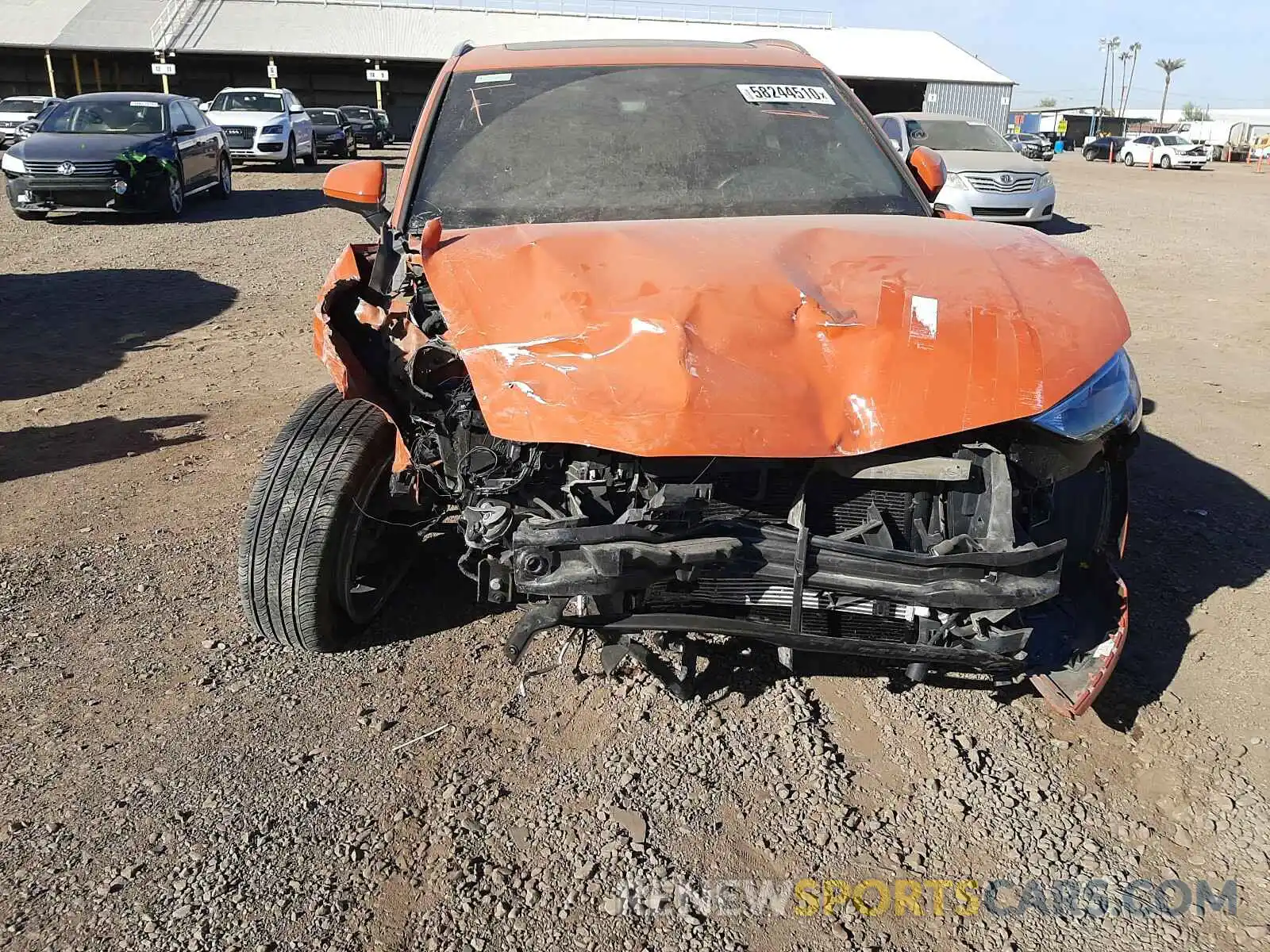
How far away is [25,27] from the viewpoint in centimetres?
3812

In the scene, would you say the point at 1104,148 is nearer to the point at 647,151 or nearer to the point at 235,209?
the point at 235,209

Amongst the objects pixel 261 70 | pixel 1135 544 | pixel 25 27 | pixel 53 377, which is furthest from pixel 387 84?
pixel 1135 544

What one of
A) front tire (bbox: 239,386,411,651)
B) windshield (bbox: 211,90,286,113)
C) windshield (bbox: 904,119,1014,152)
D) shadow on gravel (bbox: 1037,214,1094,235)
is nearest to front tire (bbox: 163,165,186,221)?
windshield (bbox: 211,90,286,113)

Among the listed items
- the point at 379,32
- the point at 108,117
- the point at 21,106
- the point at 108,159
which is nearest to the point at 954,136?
the point at 108,159

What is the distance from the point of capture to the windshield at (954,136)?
48.5 ft

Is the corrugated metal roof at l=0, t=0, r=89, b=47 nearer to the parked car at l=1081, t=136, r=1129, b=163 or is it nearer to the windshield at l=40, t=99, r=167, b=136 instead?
the windshield at l=40, t=99, r=167, b=136

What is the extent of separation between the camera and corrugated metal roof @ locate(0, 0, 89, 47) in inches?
1470

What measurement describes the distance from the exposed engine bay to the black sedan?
11096 mm

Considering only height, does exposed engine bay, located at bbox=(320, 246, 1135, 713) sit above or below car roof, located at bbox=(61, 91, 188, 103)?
below

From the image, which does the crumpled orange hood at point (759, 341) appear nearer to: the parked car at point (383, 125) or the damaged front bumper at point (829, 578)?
the damaged front bumper at point (829, 578)

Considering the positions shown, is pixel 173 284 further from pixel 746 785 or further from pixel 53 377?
pixel 746 785

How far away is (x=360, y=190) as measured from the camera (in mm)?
3244

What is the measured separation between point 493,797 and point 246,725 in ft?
2.71

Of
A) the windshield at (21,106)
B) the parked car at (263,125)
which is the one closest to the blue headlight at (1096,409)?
the parked car at (263,125)
